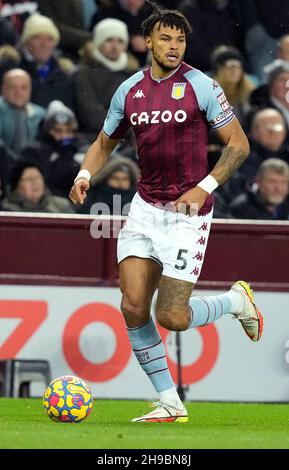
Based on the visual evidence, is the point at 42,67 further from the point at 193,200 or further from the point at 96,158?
the point at 193,200

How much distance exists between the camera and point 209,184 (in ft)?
24.0

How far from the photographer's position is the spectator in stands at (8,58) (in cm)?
1238

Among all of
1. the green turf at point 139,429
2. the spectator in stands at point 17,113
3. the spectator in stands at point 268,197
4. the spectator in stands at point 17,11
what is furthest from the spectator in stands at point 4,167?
the green turf at point 139,429

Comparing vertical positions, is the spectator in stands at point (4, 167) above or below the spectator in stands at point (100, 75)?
below

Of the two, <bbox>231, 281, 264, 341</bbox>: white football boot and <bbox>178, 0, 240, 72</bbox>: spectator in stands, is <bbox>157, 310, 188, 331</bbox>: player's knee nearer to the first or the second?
<bbox>231, 281, 264, 341</bbox>: white football boot

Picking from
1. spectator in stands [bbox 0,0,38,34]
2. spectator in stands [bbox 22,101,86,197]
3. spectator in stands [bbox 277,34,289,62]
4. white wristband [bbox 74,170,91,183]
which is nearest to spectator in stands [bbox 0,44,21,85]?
spectator in stands [bbox 0,0,38,34]

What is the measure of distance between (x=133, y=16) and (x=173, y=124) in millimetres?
6105

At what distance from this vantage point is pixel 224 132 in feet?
24.7

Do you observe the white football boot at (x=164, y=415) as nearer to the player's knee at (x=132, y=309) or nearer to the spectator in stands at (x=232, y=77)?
the player's knee at (x=132, y=309)

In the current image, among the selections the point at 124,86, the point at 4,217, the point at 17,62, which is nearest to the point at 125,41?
the point at 17,62

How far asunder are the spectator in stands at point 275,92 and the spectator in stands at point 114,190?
81.8 inches

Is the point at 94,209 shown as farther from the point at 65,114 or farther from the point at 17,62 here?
the point at 17,62

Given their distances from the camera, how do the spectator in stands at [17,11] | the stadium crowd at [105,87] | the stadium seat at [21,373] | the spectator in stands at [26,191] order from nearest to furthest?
the stadium seat at [21,373] < the spectator in stands at [26,191] < the stadium crowd at [105,87] < the spectator in stands at [17,11]

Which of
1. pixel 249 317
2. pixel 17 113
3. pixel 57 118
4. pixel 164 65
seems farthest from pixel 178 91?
pixel 17 113
